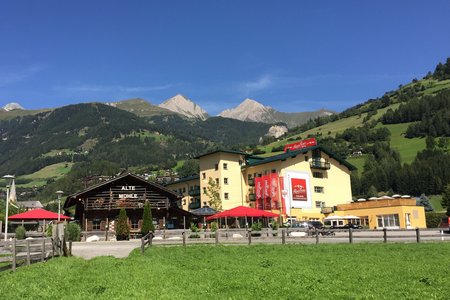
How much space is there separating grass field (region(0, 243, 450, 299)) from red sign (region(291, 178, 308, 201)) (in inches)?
2031

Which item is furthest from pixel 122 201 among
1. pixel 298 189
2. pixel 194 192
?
pixel 194 192

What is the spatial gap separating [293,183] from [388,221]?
14991 millimetres

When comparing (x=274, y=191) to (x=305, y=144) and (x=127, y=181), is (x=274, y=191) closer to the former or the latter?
(x=305, y=144)

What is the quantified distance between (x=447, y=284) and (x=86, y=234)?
127 feet

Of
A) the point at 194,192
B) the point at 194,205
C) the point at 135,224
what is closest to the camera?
the point at 135,224

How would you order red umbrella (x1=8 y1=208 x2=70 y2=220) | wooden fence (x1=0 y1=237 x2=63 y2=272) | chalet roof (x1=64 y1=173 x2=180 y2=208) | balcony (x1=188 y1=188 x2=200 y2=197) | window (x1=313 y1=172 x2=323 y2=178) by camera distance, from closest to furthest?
1. wooden fence (x1=0 y1=237 x2=63 y2=272)
2. red umbrella (x1=8 y1=208 x2=70 y2=220)
3. chalet roof (x1=64 y1=173 x2=180 y2=208)
4. window (x1=313 y1=172 x2=323 y2=178)
5. balcony (x1=188 y1=188 x2=200 y2=197)

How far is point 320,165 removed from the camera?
74375mm

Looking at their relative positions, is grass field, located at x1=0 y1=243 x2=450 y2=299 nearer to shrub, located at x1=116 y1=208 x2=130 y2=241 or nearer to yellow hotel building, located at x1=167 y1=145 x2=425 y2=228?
shrub, located at x1=116 y1=208 x2=130 y2=241

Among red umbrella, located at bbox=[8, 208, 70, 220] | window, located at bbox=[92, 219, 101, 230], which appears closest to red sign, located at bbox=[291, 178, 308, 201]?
window, located at bbox=[92, 219, 101, 230]

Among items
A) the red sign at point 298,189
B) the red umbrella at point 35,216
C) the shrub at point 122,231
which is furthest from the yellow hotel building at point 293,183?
the red umbrella at point 35,216

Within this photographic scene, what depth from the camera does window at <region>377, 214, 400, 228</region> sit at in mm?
60812

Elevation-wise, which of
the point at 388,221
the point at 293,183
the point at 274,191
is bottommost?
the point at 388,221

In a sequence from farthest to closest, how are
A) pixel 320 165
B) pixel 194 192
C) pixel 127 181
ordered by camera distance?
1. pixel 194 192
2. pixel 320 165
3. pixel 127 181

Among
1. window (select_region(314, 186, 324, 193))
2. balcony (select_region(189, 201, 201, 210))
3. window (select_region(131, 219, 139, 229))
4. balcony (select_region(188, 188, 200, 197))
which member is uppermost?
balcony (select_region(188, 188, 200, 197))
